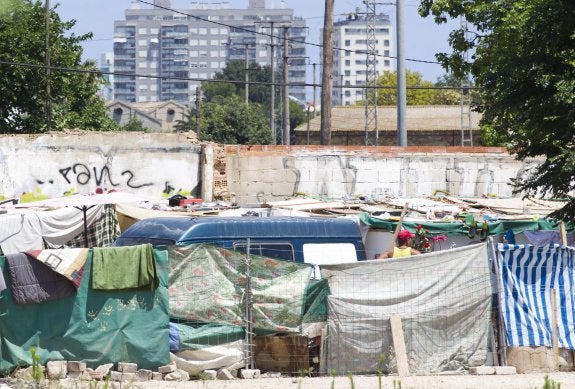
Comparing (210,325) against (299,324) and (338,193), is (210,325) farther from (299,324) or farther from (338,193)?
(338,193)

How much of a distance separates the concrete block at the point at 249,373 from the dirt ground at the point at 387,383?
0.28ft

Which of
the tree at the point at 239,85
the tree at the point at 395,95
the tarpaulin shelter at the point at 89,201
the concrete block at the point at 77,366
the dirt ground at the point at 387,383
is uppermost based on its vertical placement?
the tree at the point at 239,85

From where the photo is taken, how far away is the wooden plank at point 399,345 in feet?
46.3

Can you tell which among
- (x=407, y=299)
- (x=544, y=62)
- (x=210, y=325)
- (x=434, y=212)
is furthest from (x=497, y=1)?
(x=210, y=325)

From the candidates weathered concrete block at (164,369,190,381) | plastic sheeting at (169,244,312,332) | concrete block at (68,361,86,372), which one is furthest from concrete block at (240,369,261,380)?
concrete block at (68,361,86,372)

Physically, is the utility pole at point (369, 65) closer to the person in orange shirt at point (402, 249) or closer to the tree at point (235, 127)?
the tree at point (235, 127)

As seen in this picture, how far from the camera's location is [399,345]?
14172 mm

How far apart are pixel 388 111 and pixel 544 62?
2641 inches

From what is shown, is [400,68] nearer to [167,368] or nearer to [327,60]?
[327,60]

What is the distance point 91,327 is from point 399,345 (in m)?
3.78

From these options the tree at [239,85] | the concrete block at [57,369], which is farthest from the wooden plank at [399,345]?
the tree at [239,85]

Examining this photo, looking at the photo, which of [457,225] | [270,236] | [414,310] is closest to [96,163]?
[457,225]

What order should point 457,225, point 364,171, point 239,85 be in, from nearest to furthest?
point 457,225
point 364,171
point 239,85

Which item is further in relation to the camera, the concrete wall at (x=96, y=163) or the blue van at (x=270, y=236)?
the concrete wall at (x=96, y=163)
